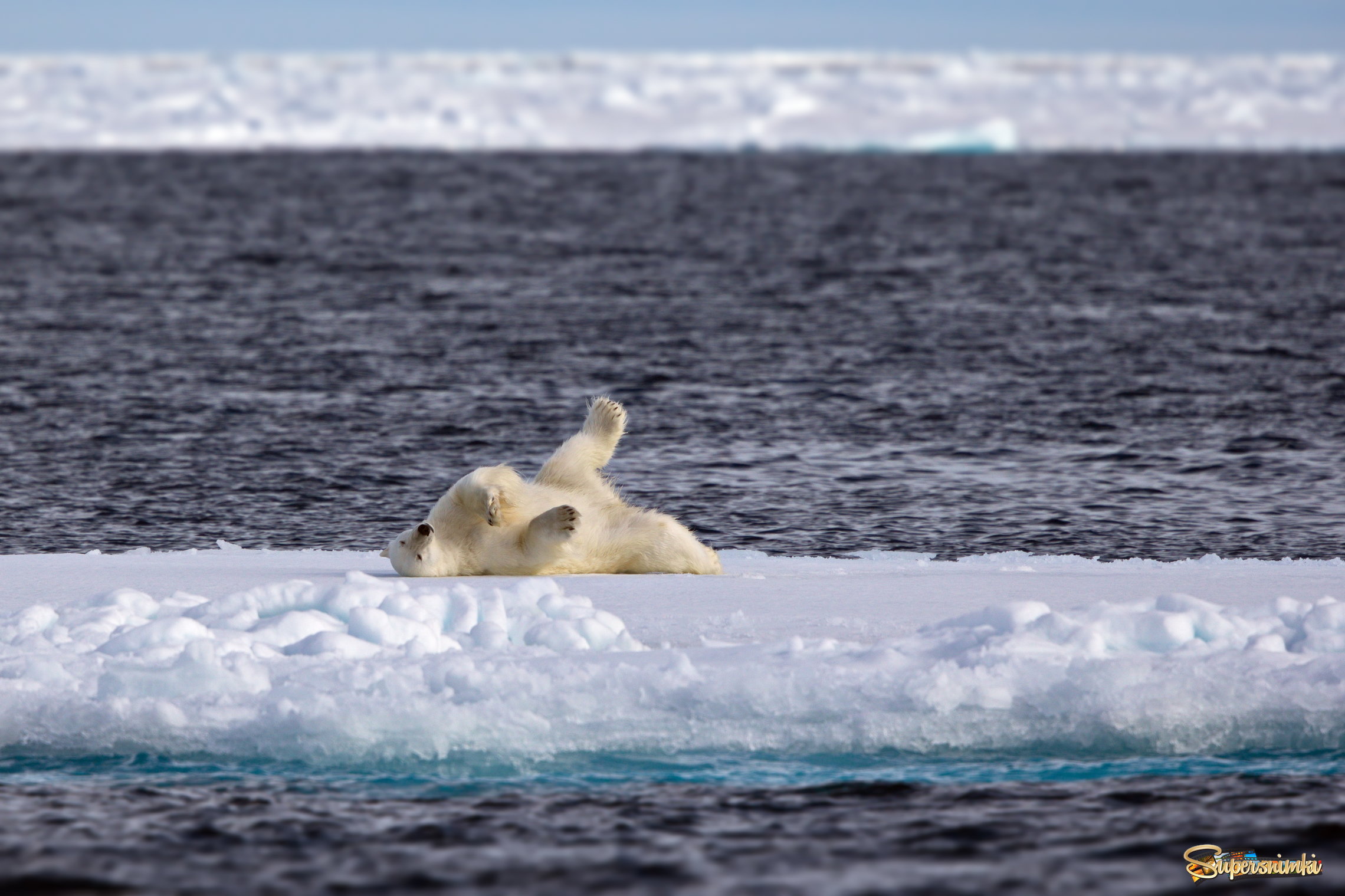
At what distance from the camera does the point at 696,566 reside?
679 cm

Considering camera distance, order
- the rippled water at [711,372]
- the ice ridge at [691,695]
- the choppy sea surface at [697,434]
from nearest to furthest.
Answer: the choppy sea surface at [697,434] → the ice ridge at [691,695] → the rippled water at [711,372]

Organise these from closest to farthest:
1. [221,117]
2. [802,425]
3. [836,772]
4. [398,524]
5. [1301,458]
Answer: [836,772] → [398,524] → [1301,458] → [802,425] → [221,117]

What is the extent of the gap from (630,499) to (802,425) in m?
2.45

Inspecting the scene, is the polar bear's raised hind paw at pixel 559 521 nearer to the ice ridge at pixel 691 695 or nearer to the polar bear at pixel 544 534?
the polar bear at pixel 544 534

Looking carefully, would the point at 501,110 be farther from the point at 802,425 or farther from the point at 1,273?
the point at 802,425

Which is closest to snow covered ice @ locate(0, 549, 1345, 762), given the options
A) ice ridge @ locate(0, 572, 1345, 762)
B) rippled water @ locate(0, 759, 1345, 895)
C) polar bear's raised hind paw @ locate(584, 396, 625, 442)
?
ice ridge @ locate(0, 572, 1345, 762)

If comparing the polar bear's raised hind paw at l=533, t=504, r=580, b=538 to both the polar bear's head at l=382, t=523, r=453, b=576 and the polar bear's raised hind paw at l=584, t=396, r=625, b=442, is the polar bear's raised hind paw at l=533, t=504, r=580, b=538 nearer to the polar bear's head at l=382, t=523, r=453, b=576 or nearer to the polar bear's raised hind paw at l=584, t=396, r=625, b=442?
the polar bear's head at l=382, t=523, r=453, b=576

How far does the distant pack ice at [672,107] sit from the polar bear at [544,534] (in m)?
38.1

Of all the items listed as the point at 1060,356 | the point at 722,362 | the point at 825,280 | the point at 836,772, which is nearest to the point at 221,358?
the point at 722,362

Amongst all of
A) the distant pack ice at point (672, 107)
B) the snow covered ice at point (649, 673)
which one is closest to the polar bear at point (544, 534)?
the snow covered ice at point (649, 673)

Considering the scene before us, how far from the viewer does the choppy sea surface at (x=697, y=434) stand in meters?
4.40

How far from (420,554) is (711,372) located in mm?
7672

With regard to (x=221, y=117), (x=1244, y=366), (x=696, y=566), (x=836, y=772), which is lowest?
(x=836, y=772)

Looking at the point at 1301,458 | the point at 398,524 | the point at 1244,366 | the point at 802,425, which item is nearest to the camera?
the point at 398,524
